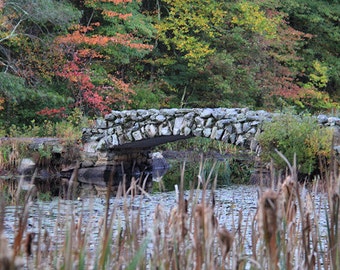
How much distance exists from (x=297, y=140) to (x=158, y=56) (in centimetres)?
1010

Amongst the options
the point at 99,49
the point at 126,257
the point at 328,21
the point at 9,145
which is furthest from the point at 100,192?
the point at 328,21

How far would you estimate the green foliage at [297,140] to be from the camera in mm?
12102

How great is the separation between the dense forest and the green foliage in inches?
244

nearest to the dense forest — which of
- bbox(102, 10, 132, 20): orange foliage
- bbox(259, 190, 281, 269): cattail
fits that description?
bbox(102, 10, 132, 20): orange foliage

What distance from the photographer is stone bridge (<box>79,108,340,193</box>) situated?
13539mm

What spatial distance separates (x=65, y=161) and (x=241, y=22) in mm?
8483

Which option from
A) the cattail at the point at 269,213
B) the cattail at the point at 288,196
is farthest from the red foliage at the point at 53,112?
the cattail at the point at 269,213

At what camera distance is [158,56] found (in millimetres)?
21734

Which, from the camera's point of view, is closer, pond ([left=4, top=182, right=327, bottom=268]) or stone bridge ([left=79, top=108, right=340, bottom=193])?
pond ([left=4, top=182, right=327, bottom=268])

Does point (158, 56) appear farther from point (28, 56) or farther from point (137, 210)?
point (137, 210)

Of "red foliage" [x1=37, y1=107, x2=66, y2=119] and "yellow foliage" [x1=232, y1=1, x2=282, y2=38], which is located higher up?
"yellow foliage" [x1=232, y1=1, x2=282, y2=38]

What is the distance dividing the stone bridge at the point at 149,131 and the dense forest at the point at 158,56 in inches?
70.2

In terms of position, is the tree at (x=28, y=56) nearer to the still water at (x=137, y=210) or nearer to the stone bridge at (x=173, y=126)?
the stone bridge at (x=173, y=126)

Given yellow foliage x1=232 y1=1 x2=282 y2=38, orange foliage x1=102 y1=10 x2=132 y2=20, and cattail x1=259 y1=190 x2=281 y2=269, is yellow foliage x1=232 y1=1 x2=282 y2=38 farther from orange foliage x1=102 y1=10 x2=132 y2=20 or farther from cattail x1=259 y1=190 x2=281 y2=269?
cattail x1=259 y1=190 x2=281 y2=269
